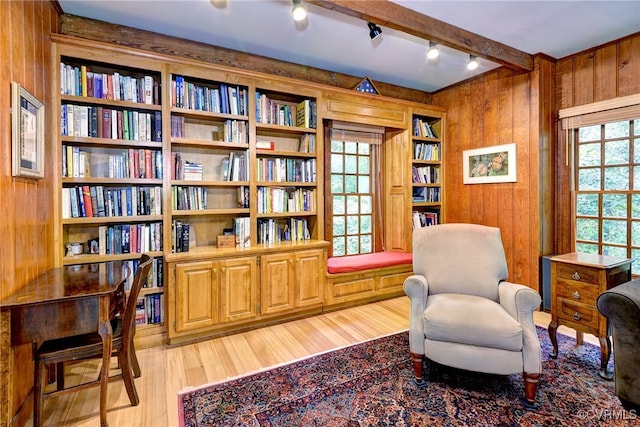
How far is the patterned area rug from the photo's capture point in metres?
1.66

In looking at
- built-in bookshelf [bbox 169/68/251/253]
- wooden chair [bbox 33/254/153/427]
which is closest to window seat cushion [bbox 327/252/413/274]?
built-in bookshelf [bbox 169/68/251/253]

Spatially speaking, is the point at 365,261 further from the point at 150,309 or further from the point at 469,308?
the point at 150,309

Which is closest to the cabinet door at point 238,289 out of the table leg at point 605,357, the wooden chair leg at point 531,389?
the wooden chair leg at point 531,389

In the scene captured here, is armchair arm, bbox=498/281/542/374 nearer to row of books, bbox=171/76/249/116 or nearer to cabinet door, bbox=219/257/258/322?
cabinet door, bbox=219/257/258/322

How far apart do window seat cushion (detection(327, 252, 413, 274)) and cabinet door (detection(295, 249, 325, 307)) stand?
175mm

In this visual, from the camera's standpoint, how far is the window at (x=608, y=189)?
2.86m

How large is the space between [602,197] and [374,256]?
237 cm

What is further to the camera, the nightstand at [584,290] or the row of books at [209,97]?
the row of books at [209,97]

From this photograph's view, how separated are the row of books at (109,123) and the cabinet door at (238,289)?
1.27m

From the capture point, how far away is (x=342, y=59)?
3.32 metres

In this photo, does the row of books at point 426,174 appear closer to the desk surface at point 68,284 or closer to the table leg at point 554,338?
the table leg at point 554,338

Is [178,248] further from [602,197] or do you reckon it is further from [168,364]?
[602,197]

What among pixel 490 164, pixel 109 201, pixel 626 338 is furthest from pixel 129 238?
pixel 490 164

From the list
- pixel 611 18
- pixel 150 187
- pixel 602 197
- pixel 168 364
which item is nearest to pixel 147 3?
pixel 150 187
